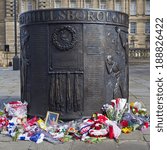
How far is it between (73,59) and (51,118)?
104 centimetres

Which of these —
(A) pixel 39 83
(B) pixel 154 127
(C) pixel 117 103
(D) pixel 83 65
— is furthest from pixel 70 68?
(B) pixel 154 127

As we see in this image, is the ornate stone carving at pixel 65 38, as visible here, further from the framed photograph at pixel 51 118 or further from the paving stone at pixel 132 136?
the paving stone at pixel 132 136

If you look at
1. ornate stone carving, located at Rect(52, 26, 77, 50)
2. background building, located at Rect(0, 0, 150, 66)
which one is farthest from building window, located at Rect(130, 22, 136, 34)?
ornate stone carving, located at Rect(52, 26, 77, 50)

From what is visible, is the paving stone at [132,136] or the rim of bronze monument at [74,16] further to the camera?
the rim of bronze monument at [74,16]

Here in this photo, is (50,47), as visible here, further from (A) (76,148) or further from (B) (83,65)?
(A) (76,148)

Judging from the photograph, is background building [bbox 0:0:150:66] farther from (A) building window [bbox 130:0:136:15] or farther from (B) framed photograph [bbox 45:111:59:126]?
(B) framed photograph [bbox 45:111:59:126]

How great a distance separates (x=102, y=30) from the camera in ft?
17.9

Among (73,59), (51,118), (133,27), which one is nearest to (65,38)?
(73,59)

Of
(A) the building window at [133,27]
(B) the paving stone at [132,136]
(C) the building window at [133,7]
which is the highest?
(C) the building window at [133,7]

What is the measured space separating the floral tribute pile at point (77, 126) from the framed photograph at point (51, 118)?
57 millimetres

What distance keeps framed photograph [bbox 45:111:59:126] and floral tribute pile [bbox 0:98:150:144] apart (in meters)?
0.06

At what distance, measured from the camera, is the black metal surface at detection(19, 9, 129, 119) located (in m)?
5.34

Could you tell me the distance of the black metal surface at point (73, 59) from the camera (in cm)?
534

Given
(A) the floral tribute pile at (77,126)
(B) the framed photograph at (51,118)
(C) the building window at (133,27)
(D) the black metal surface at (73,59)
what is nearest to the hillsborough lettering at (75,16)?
(D) the black metal surface at (73,59)
